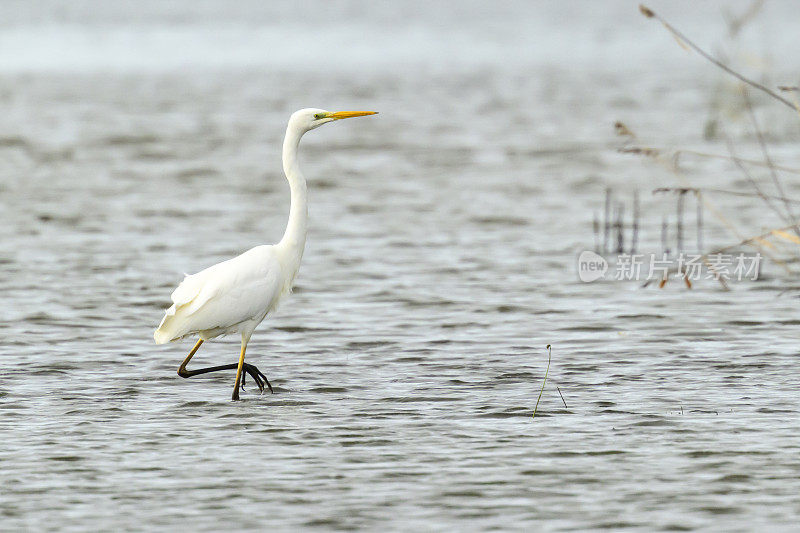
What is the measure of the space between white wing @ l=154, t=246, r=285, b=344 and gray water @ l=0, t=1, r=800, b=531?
1.44 ft

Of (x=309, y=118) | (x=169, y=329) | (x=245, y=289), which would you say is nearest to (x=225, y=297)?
(x=245, y=289)

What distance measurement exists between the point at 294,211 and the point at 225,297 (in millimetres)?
705

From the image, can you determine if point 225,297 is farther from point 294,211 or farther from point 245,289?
point 294,211

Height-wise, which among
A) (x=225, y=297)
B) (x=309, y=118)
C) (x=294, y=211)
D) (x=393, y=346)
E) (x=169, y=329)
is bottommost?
(x=393, y=346)

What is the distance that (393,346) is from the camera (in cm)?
1026

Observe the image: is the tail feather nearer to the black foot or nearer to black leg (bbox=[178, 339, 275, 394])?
black leg (bbox=[178, 339, 275, 394])

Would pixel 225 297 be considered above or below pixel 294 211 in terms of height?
below

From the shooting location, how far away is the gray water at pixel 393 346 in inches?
264

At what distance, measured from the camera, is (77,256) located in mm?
14266

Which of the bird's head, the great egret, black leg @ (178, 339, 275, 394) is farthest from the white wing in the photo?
the bird's head

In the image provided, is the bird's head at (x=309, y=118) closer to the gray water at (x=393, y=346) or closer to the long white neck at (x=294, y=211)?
the long white neck at (x=294, y=211)

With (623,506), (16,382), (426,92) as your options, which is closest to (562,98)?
(426,92)

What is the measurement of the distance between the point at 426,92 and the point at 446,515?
30.3 meters

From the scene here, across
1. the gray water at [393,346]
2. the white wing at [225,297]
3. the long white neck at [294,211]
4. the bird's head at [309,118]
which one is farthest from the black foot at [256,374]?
the bird's head at [309,118]
